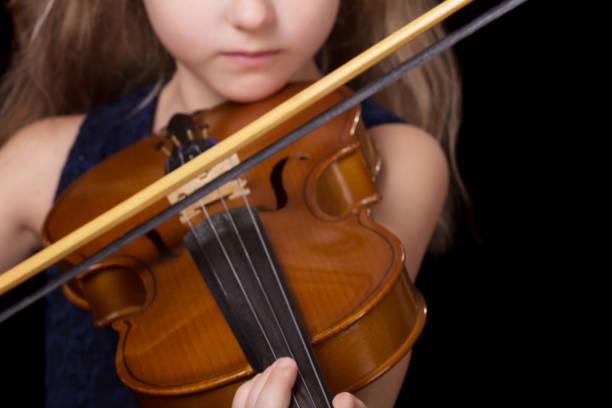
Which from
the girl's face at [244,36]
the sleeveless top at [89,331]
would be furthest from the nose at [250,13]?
the sleeveless top at [89,331]

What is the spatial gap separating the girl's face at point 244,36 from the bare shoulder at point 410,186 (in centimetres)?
14

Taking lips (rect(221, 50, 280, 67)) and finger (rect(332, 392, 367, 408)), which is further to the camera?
lips (rect(221, 50, 280, 67))

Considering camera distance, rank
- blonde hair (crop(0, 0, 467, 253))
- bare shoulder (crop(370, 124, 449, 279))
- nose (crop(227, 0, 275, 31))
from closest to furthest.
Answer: nose (crop(227, 0, 275, 31)) < bare shoulder (crop(370, 124, 449, 279)) < blonde hair (crop(0, 0, 467, 253))

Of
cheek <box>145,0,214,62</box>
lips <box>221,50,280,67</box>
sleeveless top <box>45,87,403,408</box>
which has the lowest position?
sleeveless top <box>45,87,403,408</box>

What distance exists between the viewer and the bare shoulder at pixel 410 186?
0.69 metres

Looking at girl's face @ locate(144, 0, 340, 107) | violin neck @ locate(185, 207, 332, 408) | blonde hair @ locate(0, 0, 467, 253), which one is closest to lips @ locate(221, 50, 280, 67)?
girl's face @ locate(144, 0, 340, 107)

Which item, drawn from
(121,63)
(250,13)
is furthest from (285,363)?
(121,63)

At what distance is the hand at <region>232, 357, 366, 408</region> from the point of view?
0.42 m

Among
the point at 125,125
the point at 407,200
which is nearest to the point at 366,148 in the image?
the point at 407,200

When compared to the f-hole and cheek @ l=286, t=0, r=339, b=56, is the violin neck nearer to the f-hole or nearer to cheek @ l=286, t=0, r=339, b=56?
the f-hole

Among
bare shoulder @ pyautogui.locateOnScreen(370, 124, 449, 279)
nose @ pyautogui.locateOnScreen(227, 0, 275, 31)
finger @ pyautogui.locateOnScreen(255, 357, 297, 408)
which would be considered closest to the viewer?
finger @ pyautogui.locateOnScreen(255, 357, 297, 408)

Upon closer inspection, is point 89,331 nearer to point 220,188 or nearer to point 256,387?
point 220,188

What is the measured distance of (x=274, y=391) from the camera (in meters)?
0.42

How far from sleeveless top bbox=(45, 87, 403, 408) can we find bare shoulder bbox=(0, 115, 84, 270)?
0.06 ft
